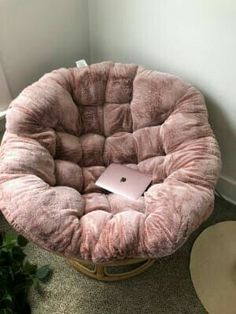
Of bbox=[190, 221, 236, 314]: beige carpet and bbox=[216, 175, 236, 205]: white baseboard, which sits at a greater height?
bbox=[216, 175, 236, 205]: white baseboard

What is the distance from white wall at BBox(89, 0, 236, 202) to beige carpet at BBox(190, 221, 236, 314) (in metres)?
0.25

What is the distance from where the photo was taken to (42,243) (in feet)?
3.28

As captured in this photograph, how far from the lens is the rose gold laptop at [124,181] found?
1260 millimetres

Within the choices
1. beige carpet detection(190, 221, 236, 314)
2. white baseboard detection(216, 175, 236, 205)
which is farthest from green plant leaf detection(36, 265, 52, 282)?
white baseboard detection(216, 175, 236, 205)

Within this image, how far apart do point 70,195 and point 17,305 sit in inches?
15.7

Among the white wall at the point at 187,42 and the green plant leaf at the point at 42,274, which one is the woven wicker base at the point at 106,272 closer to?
the green plant leaf at the point at 42,274

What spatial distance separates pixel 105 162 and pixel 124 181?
0.51 feet

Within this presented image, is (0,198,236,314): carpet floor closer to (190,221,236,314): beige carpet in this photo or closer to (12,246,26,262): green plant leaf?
(190,221,236,314): beige carpet

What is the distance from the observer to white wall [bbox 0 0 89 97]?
4.46 feet

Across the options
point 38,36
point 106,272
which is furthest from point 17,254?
point 38,36

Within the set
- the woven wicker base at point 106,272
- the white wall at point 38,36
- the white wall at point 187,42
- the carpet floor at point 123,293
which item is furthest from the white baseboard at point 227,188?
the white wall at point 38,36

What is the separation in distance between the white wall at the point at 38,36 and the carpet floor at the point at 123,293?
32.9 inches

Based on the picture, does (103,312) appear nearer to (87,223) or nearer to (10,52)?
(87,223)


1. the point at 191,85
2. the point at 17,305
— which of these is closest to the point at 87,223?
the point at 17,305
